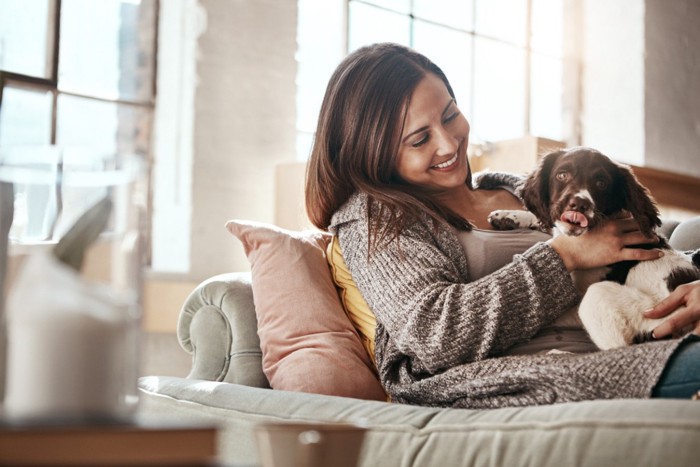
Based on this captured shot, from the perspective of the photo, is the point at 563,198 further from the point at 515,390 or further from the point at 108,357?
the point at 108,357

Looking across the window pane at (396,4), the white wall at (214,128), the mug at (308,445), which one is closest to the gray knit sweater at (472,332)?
the mug at (308,445)

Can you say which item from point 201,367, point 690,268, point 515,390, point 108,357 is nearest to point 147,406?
point 201,367

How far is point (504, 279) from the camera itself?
1.43 metres

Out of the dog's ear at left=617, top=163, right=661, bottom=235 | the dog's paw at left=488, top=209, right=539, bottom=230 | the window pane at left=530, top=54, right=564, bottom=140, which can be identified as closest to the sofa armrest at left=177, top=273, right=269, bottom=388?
the dog's paw at left=488, top=209, right=539, bottom=230

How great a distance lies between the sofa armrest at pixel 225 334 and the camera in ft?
5.97

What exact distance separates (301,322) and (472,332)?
437 millimetres

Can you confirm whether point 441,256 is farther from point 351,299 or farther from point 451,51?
point 451,51

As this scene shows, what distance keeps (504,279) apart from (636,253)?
0.25 m

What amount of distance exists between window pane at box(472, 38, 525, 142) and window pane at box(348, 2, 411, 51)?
2.12 ft

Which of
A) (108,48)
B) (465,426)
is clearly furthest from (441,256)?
(108,48)

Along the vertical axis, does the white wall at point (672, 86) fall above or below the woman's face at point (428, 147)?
above

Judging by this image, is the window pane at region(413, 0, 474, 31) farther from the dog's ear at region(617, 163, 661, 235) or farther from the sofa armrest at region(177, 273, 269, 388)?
the dog's ear at region(617, 163, 661, 235)

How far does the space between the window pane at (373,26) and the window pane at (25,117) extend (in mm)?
1736

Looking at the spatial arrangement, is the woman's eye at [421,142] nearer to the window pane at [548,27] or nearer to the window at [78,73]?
the window at [78,73]
